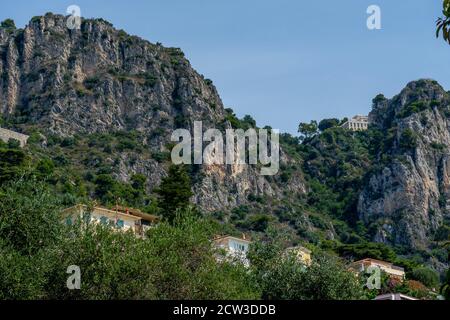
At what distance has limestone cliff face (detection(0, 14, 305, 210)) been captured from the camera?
509 feet

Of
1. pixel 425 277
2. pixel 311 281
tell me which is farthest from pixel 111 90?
pixel 311 281

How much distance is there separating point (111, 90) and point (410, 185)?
171ft

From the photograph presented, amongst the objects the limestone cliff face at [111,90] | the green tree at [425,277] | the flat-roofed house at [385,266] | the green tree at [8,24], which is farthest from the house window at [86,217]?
the green tree at [8,24]

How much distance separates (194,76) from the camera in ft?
577

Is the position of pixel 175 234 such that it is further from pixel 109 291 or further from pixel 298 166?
pixel 298 166

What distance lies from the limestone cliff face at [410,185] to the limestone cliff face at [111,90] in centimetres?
1471

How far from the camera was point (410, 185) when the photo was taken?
162 metres

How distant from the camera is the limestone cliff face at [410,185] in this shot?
15462 centimetres

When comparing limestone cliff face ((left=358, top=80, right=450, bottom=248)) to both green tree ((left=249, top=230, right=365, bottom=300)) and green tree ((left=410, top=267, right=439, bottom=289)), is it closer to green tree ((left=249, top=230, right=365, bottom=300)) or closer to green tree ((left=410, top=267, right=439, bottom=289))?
green tree ((left=410, top=267, right=439, bottom=289))

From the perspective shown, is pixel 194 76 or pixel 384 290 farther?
pixel 194 76

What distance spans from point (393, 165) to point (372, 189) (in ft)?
17.5

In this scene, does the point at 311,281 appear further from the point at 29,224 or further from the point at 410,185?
the point at 410,185
